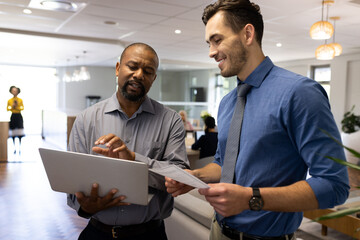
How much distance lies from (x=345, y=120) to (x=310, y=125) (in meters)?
8.89

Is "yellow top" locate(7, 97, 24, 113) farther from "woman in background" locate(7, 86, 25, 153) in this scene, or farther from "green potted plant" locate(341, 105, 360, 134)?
"green potted plant" locate(341, 105, 360, 134)

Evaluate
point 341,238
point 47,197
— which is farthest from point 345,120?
point 47,197

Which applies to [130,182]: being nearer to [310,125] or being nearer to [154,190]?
[154,190]

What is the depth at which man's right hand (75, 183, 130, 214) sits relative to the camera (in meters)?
1.28

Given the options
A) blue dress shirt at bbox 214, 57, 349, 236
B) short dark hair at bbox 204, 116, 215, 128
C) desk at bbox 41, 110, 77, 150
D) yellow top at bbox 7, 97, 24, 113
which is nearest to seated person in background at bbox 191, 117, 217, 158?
short dark hair at bbox 204, 116, 215, 128

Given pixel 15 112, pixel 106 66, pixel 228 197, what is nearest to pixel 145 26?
pixel 15 112

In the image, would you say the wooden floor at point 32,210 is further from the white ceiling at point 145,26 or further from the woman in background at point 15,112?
the white ceiling at point 145,26

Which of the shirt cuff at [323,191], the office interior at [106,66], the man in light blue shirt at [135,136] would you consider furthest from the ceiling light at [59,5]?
the shirt cuff at [323,191]

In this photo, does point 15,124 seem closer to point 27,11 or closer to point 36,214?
point 27,11

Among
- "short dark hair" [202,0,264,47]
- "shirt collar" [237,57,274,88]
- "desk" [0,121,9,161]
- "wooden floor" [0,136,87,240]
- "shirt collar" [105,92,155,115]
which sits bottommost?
"wooden floor" [0,136,87,240]

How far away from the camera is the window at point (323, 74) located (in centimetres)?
1024

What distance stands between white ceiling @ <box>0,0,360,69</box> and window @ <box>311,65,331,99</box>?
1256 millimetres

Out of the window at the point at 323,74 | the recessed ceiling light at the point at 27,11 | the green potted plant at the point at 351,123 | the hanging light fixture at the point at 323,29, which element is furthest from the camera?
the window at the point at 323,74

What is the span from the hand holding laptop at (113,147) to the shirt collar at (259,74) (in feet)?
1.89
